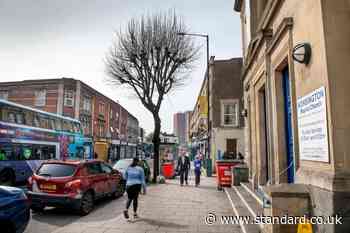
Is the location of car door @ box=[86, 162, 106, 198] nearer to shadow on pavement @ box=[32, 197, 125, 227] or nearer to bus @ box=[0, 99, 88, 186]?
shadow on pavement @ box=[32, 197, 125, 227]

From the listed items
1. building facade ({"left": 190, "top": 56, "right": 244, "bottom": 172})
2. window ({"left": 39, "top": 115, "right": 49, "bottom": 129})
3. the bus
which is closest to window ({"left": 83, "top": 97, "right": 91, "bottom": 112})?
the bus

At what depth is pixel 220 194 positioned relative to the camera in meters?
11.7

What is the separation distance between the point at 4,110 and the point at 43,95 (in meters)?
24.9

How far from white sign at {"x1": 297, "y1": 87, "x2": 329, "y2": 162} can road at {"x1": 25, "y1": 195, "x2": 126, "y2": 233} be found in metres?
5.76

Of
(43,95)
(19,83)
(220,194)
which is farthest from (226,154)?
(19,83)

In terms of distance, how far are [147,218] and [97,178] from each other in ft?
8.88

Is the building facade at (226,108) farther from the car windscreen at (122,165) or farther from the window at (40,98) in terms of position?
the window at (40,98)

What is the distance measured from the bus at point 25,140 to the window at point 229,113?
1435 cm

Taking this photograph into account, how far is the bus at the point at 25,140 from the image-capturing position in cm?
1228

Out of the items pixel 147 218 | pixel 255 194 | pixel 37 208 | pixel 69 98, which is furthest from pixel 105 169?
pixel 69 98

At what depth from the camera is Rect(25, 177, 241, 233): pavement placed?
6.39 metres

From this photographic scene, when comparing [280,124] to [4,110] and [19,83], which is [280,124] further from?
[19,83]

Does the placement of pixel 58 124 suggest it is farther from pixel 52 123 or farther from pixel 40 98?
pixel 40 98

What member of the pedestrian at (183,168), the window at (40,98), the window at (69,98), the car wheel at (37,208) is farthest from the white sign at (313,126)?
the window at (40,98)
